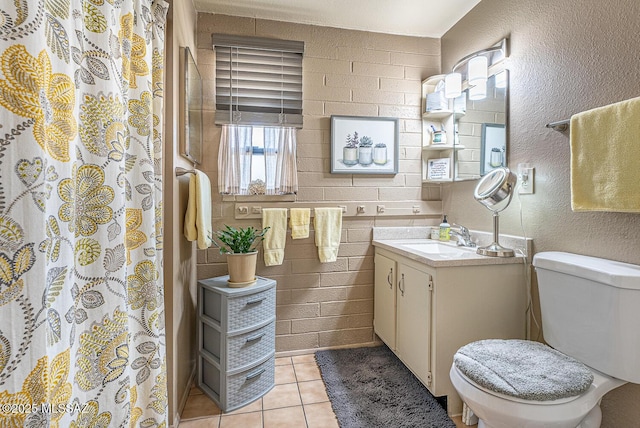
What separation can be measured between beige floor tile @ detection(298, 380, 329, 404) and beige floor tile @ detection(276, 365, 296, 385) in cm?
9

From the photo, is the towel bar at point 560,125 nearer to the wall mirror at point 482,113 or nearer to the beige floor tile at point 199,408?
the wall mirror at point 482,113

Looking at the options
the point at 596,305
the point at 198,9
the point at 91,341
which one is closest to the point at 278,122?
the point at 198,9

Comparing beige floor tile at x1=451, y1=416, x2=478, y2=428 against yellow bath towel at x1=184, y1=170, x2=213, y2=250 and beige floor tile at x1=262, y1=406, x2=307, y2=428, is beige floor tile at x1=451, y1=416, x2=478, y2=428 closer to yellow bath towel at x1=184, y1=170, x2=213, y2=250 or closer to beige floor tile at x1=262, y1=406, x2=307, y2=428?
beige floor tile at x1=262, y1=406, x2=307, y2=428

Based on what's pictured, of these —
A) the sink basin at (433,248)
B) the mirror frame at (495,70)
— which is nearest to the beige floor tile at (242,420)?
the sink basin at (433,248)

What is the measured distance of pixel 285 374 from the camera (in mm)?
2102

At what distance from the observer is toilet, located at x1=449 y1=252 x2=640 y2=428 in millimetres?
1091

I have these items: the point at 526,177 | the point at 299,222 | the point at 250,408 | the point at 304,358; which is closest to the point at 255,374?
the point at 250,408

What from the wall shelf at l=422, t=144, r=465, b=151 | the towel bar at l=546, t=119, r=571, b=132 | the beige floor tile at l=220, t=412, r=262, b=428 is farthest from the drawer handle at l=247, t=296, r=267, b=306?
the towel bar at l=546, t=119, r=571, b=132

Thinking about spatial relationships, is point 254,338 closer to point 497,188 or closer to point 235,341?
point 235,341

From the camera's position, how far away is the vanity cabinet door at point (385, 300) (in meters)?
2.09

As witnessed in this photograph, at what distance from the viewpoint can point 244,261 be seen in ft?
6.05

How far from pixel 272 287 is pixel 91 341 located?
113 centimetres

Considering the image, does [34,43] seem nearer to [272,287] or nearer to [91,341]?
[91,341]

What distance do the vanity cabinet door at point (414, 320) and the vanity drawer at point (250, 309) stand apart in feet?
2.67
